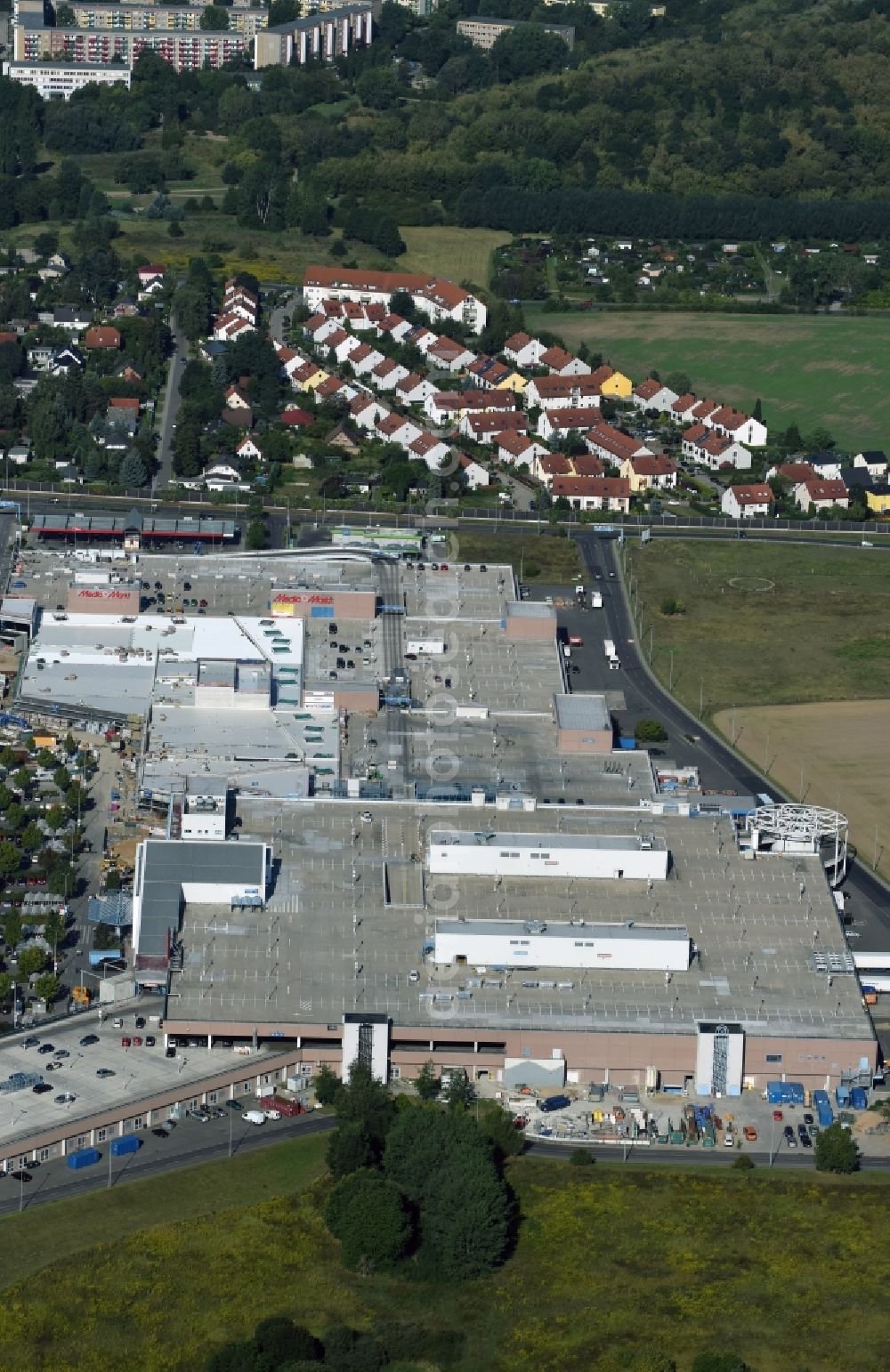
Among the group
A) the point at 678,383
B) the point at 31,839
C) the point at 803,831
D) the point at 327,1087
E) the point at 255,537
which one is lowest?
the point at 327,1087

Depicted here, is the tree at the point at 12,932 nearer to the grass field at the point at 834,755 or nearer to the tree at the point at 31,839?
the tree at the point at 31,839

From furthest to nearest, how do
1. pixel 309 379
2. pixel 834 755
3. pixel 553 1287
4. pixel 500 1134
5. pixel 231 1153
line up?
pixel 309 379 → pixel 834 755 → pixel 500 1134 → pixel 231 1153 → pixel 553 1287

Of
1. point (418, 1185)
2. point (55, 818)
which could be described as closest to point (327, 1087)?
point (418, 1185)

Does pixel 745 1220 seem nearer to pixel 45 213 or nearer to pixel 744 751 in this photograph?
pixel 744 751

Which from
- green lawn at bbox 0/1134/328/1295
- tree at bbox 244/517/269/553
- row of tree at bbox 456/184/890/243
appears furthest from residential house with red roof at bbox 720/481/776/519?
green lawn at bbox 0/1134/328/1295

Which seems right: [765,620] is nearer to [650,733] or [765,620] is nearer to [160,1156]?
[650,733]

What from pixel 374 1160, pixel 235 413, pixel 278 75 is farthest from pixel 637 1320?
pixel 278 75

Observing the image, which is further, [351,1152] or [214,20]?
[214,20]

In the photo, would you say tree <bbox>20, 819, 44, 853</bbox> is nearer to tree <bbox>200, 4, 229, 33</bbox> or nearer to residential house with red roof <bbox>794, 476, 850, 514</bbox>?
residential house with red roof <bbox>794, 476, 850, 514</bbox>
